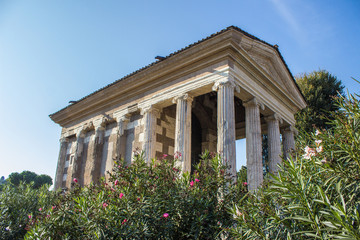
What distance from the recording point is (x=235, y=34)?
971cm

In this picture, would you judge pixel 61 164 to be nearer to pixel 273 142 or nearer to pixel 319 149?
pixel 273 142

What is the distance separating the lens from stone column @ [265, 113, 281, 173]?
11703 mm

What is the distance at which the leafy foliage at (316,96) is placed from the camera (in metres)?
18.0

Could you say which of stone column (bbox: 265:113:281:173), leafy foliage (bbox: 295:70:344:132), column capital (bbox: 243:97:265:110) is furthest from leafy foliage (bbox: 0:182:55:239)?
leafy foliage (bbox: 295:70:344:132)

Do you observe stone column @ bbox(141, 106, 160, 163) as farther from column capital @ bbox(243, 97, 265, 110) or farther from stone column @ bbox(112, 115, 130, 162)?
column capital @ bbox(243, 97, 265, 110)

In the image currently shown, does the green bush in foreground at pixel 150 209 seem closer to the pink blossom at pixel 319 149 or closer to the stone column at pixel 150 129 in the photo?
the pink blossom at pixel 319 149

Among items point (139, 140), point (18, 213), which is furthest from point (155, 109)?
point (18, 213)

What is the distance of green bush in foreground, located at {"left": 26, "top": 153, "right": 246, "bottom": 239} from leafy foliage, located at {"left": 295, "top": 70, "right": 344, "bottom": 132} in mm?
13820

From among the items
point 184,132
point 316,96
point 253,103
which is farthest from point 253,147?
point 316,96

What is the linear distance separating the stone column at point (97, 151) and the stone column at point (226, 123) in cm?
666

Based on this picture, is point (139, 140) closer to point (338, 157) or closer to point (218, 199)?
point (218, 199)

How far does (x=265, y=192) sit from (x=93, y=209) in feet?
9.65

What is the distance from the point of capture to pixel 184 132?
34.1 ft

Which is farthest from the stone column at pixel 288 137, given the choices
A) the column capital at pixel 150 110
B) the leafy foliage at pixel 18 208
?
the leafy foliage at pixel 18 208
